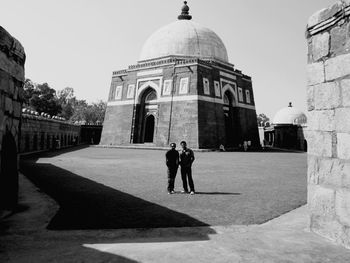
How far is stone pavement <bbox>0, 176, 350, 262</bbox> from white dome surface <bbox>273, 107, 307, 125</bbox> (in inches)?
1487

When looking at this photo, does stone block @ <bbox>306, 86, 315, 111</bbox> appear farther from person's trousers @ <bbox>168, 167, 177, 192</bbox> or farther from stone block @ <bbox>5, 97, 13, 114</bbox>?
stone block @ <bbox>5, 97, 13, 114</bbox>

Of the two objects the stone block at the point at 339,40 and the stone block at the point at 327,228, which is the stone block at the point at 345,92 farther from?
the stone block at the point at 327,228

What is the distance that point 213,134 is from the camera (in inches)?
973

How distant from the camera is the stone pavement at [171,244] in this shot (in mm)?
3105

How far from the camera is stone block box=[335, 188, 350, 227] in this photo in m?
3.55

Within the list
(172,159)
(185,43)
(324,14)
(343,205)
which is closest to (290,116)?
(185,43)

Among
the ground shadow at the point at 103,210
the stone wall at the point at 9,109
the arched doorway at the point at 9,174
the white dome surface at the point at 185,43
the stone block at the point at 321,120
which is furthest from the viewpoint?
the white dome surface at the point at 185,43

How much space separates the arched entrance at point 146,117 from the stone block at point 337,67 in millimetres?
23797

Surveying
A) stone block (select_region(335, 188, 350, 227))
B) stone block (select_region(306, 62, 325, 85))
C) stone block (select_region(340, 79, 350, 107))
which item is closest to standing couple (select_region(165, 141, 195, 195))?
stone block (select_region(306, 62, 325, 85))

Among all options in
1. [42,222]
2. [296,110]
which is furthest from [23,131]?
[296,110]

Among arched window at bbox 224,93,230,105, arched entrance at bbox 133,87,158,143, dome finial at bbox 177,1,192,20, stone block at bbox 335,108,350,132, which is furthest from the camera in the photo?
dome finial at bbox 177,1,192,20

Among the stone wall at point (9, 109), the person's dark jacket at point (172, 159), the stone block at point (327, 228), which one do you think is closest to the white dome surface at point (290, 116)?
the person's dark jacket at point (172, 159)

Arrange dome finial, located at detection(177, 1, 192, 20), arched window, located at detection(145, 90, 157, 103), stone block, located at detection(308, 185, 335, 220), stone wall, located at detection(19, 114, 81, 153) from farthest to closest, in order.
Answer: dome finial, located at detection(177, 1, 192, 20), arched window, located at detection(145, 90, 157, 103), stone wall, located at detection(19, 114, 81, 153), stone block, located at detection(308, 185, 335, 220)

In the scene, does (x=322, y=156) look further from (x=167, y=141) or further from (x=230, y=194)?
(x=167, y=141)
